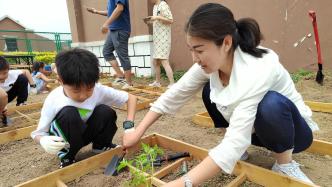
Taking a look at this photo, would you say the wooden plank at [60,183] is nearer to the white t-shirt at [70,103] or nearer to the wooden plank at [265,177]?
the white t-shirt at [70,103]

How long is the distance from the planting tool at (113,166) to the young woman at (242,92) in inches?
32.0

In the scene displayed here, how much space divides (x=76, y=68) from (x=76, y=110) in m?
0.33

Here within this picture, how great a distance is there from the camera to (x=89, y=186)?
1.82 m

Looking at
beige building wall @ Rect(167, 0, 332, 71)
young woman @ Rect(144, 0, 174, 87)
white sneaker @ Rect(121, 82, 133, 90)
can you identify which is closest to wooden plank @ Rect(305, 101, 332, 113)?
beige building wall @ Rect(167, 0, 332, 71)

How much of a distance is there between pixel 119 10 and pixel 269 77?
152 inches

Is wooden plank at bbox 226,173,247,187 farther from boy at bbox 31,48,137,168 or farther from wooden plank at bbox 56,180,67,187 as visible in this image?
wooden plank at bbox 56,180,67,187

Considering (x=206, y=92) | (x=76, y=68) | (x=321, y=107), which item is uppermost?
(x=76, y=68)

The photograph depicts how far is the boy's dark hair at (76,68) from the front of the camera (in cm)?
175

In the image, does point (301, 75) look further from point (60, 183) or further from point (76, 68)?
point (60, 183)

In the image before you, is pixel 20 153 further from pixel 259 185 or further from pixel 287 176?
pixel 287 176

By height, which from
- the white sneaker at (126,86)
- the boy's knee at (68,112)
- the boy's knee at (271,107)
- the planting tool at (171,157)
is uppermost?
the boy's knee at (271,107)

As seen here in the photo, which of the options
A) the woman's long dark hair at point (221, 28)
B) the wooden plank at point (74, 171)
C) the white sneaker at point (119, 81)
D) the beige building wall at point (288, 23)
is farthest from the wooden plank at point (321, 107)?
the white sneaker at point (119, 81)

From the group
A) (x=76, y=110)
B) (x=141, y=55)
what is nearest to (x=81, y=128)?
(x=76, y=110)

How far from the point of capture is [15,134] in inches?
112
